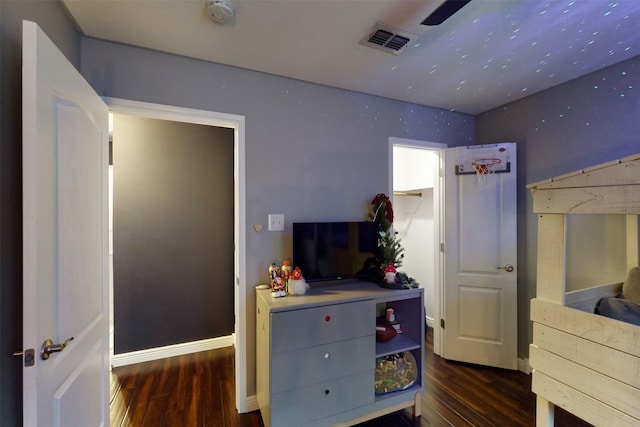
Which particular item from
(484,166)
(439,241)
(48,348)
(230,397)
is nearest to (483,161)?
(484,166)

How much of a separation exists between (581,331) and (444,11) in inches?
68.0

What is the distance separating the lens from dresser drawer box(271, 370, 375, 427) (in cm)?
154

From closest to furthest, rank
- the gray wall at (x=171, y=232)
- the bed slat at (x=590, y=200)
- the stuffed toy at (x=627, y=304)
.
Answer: the bed slat at (x=590, y=200) → the stuffed toy at (x=627, y=304) → the gray wall at (x=171, y=232)

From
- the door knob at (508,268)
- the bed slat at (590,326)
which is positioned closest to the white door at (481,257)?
the door knob at (508,268)

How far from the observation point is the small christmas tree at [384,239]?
2119 mm

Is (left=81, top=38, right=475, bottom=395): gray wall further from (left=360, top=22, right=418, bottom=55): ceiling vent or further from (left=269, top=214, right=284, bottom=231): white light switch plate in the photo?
(left=360, top=22, right=418, bottom=55): ceiling vent

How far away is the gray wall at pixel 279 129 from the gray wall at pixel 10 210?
0.66 meters

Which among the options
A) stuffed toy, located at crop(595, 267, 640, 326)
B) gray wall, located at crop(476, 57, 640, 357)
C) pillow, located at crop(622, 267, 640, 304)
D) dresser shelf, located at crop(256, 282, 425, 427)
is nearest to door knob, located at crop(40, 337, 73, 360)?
dresser shelf, located at crop(256, 282, 425, 427)

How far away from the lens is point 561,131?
218 centimetres

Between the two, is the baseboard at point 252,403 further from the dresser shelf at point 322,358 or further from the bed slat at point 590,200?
the bed slat at point 590,200

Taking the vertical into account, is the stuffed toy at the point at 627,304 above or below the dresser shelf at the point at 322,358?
above

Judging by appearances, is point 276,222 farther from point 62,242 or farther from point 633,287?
point 633,287

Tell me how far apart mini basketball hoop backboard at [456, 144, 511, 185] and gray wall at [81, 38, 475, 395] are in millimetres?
584

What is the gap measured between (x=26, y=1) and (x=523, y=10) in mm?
2321
